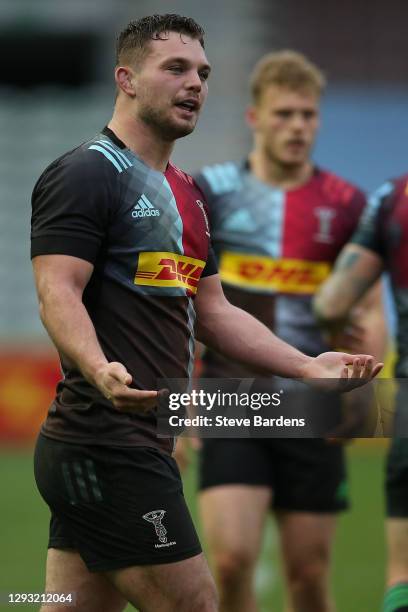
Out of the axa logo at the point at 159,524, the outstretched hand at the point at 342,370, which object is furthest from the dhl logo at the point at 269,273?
the axa logo at the point at 159,524

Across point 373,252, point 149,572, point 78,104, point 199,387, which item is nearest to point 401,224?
point 373,252

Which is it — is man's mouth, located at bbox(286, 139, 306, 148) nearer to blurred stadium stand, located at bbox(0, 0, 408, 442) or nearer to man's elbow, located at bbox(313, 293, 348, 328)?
man's elbow, located at bbox(313, 293, 348, 328)

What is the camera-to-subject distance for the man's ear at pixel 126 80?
13.1ft

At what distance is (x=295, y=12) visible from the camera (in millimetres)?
18641

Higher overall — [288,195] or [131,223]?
[288,195]

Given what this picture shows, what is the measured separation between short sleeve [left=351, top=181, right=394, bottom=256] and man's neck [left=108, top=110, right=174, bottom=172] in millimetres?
1596

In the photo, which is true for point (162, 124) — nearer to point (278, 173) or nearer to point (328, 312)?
point (328, 312)

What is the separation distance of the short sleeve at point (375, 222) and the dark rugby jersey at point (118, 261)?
158 cm

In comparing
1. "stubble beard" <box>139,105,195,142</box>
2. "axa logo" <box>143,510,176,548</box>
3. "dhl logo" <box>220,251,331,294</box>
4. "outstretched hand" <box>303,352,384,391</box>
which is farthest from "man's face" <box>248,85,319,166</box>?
"axa logo" <box>143,510,176,548</box>

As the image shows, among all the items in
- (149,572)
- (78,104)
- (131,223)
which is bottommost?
(149,572)

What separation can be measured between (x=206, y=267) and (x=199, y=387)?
0.56 metres

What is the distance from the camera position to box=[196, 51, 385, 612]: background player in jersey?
5.85 meters

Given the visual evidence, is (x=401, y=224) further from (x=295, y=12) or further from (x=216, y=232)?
(x=295, y=12)

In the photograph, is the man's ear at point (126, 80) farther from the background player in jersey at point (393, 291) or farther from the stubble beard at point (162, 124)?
the background player in jersey at point (393, 291)
